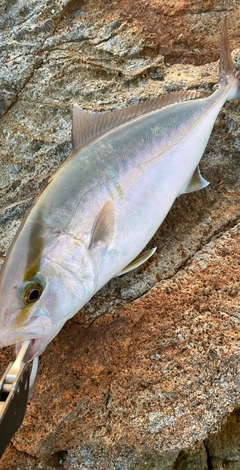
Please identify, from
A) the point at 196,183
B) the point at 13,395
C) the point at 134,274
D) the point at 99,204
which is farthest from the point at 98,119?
the point at 13,395

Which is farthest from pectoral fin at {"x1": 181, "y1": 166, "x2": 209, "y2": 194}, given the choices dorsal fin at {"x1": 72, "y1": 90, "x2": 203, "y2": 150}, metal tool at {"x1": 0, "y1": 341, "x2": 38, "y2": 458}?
metal tool at {"x1": 0, "y1": 341, "x2": 38, "y2": 458}

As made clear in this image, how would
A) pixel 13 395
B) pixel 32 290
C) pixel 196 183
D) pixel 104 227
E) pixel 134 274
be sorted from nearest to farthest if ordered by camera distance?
1. pixel 13 395
2. pixel 32 290
3. pixel 104 227
4. pixel 134 274
5. pixel 196 183

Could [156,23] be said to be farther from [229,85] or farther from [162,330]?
[162,330]

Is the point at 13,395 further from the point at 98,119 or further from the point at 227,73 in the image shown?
the point at 227,73

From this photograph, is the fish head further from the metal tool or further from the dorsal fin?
the dorsal fin

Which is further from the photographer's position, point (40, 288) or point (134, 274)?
point (134, 274)

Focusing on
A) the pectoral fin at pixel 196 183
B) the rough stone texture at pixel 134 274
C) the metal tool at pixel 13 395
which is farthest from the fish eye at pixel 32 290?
the pectoral fin at pixel 196 183
